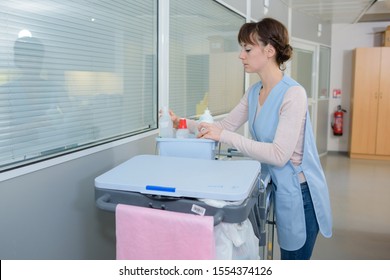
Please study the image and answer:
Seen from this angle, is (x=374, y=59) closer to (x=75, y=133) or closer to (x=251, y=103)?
(x=251, y=103)

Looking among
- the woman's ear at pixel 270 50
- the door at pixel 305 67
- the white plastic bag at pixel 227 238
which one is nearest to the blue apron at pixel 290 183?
the woman's ear at pixel 270 50

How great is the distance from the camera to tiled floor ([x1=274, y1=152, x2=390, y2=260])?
2.94 metres

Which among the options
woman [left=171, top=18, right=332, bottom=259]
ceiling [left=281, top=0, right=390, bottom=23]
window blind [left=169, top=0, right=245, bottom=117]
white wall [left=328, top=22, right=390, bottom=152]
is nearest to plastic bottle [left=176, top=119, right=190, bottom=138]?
woman [left=171, top=18, right=332, bottom=259]

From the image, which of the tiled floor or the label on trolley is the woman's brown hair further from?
the tiled floor

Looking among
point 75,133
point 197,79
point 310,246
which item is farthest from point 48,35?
point 197,79

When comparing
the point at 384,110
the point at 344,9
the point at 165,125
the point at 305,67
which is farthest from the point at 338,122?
the point at 165,125

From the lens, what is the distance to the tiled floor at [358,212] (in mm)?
2938

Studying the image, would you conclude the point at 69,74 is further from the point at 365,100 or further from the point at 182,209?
the point at 365,100

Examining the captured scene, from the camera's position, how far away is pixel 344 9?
544 cm

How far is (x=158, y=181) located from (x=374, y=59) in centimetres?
611

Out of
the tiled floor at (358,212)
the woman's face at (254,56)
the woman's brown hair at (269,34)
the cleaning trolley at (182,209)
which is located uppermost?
the woman's brown hair at (269,34)

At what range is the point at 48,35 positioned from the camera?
1371 mm

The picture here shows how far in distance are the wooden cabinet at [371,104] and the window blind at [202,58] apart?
344cm

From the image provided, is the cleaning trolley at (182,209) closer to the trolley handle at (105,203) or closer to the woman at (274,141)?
the trolley handle at (105,203)
